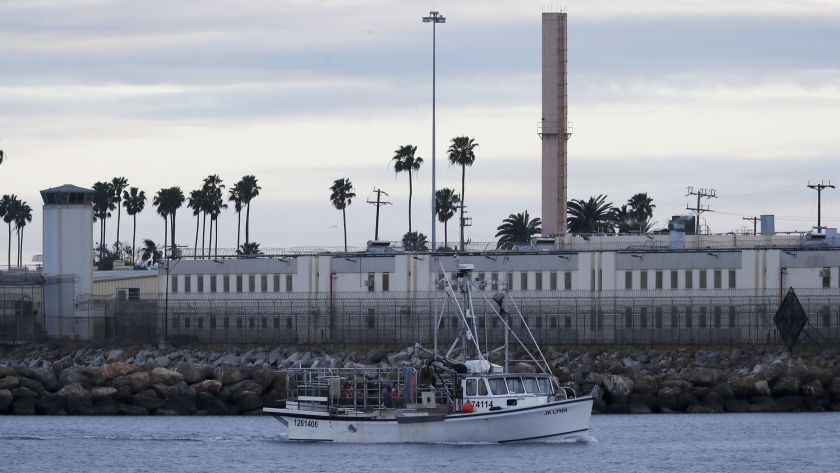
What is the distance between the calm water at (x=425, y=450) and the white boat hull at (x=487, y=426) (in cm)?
37

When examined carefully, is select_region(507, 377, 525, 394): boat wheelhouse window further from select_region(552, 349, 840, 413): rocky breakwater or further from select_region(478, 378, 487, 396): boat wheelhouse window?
select_region(552, 349, 840, 413): rocky breakwater

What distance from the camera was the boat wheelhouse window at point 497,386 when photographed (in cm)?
5784

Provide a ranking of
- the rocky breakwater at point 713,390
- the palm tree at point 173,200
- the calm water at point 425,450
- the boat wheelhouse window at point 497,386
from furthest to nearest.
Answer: the palm tree at point 173,200
the rocky breakwater at point 713,390
the boat wheelhouse window at point 497,386
the calm water at point 425,450

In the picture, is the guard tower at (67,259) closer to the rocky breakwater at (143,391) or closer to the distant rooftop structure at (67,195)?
the distant rooftop structure at (67,195)

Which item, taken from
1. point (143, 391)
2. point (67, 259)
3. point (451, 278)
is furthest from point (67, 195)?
point (143, 391)

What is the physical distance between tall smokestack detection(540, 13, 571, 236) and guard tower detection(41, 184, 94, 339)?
31.5 meters

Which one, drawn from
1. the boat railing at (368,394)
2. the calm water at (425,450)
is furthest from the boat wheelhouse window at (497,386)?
the boat railing at (368,394)

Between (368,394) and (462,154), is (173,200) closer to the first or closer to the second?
(462,154)

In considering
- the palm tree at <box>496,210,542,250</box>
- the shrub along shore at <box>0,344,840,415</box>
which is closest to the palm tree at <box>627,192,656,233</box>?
the palm tree at <box>496,210,542,250</box>

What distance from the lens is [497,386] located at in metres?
57.9

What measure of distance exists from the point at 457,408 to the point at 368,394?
5.06 m

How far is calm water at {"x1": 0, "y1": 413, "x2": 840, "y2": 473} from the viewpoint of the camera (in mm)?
55625

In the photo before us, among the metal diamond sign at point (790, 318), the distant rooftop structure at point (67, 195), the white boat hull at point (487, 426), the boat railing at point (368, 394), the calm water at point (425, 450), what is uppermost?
the distant rooftop structure at point (67, 195)

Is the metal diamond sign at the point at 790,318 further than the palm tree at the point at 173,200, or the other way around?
the palm tree at the point at 173,200
